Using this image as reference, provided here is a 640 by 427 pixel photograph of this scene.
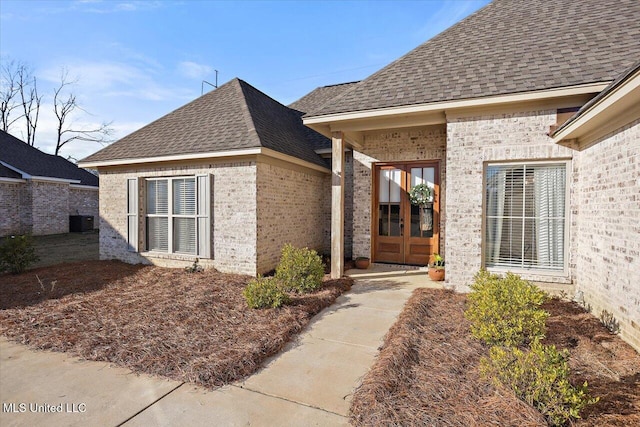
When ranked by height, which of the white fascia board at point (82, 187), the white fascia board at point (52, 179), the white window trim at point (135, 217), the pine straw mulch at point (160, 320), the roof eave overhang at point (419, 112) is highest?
the roof eave overhang at point (419, 112)

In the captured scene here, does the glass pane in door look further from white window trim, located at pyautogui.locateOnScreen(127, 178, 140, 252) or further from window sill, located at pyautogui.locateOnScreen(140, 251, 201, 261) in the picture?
white window trim, located at pyautogui.locateOnScreen(127, 178, 140, 252)

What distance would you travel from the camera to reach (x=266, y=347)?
367cm

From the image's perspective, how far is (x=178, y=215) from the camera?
777 centimetres

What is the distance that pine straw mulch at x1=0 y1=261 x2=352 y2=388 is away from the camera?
3.42 metres

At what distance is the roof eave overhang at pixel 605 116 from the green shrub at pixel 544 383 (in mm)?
2765

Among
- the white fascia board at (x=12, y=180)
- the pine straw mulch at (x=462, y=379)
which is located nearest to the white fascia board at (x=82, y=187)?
the white fascia board at (x=12, y=180)

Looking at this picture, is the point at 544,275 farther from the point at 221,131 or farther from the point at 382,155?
the point at 221,131

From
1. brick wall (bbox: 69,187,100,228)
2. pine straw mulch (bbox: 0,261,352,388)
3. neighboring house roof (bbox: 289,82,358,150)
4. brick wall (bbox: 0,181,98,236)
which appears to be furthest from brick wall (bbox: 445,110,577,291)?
brick wall (bbox: 69,187,100,228)

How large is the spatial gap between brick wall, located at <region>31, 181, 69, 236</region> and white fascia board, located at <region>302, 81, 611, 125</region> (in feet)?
56.1

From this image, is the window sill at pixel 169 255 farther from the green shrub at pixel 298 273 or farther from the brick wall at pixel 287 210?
the green shrub at pixel 298 273

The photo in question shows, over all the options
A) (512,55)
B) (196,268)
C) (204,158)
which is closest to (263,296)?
(196,268)

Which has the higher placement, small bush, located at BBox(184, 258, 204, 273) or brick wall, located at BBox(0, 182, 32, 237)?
brick wall, located at BBox(0, 182, 32, 237)

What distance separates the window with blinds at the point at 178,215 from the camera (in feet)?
24.5

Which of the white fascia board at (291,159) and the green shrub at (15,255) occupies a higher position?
the white fascia board at (291,159)
